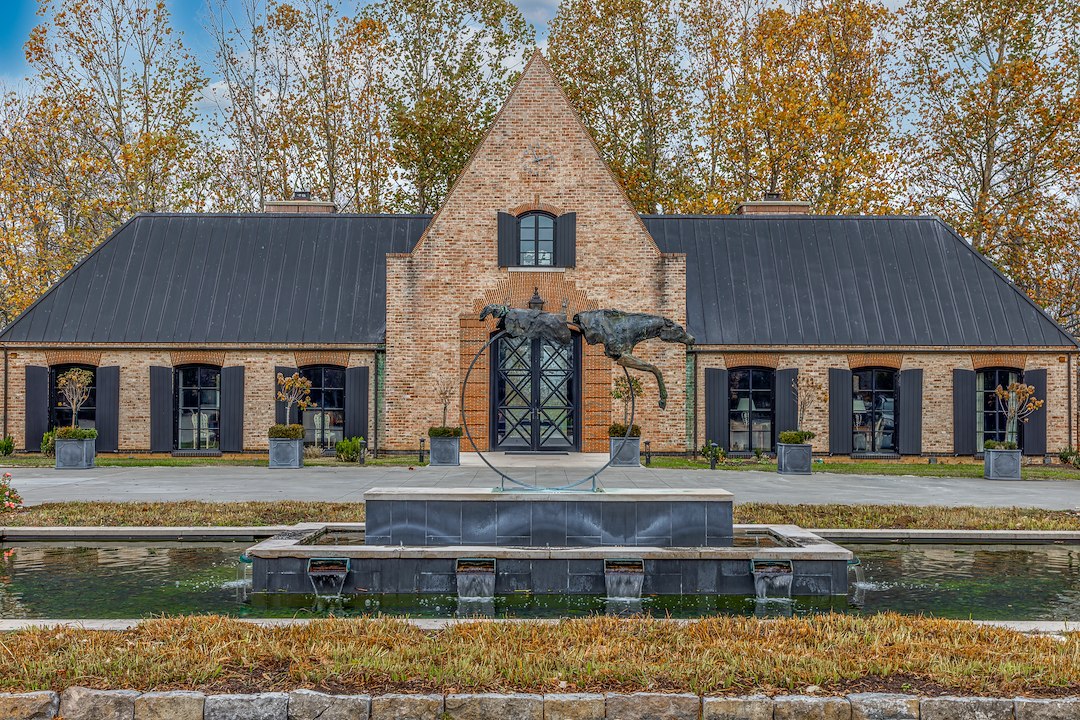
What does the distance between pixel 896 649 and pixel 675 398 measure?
16546 mm

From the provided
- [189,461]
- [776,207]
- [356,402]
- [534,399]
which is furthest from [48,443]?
[776,207]

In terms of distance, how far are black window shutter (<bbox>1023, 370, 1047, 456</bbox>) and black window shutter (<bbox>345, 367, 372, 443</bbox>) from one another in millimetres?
15845

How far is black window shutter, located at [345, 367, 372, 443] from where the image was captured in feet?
74.1

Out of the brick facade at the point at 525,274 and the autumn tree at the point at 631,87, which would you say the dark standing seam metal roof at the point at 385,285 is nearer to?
the brick facade at the point at 525,274

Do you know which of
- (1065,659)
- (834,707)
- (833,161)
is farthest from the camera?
(833,161)

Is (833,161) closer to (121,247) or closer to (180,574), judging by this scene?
(121,247)

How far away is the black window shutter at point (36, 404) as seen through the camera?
22484 mm

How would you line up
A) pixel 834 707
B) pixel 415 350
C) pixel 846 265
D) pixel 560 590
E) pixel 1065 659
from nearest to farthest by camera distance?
pixel 834 707
pixel 1065 659
pixel 560 590
pixel 415 350
pixel 846 265

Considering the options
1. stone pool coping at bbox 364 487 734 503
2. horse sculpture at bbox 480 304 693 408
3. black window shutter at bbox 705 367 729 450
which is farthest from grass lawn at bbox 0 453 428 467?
stone pool coping at bbox 364 487 734 503

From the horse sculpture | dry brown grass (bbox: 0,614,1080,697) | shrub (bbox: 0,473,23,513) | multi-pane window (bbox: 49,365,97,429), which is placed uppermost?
the horse sculpture

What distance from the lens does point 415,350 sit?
22.5m

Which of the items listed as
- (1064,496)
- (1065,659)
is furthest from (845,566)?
(1064,496)

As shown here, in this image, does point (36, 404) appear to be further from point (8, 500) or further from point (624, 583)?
point (624, 583)

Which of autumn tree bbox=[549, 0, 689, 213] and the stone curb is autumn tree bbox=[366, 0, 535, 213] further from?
the stone curb
